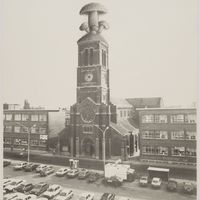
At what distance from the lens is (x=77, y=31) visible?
345 inches

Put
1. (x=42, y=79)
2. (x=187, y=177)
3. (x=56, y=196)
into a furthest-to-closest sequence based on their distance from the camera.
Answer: (x=42, y=79)
(x=56, y=196)
(x=187, y=177)

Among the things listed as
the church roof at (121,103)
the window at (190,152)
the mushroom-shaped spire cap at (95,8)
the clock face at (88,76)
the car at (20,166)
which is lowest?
the car at (20,166)

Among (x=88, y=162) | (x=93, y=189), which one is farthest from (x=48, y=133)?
(x=93, y=189)

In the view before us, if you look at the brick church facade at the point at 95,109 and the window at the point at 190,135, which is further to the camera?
the brick church facade at the point at 95,109

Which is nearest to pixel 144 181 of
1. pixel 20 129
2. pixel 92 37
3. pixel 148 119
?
pixel 148 119

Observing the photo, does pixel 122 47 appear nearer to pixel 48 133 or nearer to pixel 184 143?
pixel 184 143

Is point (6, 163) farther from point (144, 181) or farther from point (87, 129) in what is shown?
point (144, 181)

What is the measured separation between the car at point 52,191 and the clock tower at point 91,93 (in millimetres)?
1150

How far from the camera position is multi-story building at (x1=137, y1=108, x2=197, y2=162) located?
7281 millimetres

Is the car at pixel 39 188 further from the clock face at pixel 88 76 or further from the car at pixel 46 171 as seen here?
the clock face at pixel 88 76

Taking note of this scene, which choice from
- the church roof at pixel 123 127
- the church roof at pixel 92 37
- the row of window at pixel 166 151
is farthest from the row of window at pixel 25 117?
the row of window at pixel 166 151

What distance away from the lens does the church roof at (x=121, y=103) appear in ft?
27.1

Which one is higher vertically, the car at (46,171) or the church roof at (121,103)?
the church roof at (121,103)

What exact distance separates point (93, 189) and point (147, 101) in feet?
9.63
